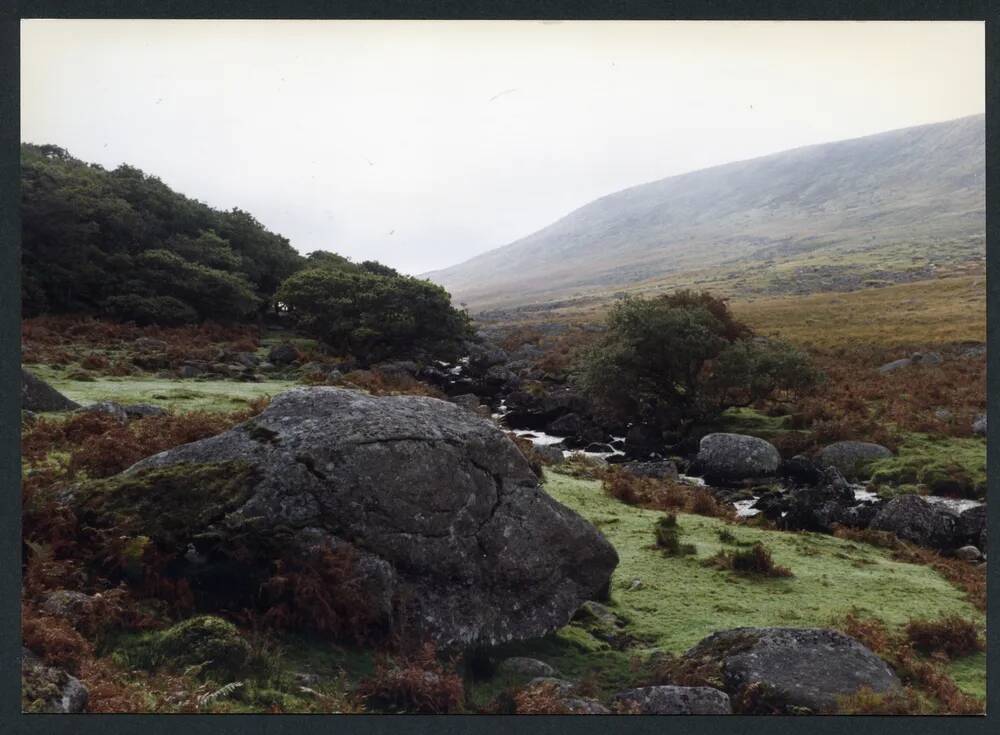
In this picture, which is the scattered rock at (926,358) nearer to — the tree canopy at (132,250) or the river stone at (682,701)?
the river stone at (682,701)

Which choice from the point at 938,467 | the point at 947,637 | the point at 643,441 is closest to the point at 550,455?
the point at 643,441

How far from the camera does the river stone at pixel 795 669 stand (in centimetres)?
566

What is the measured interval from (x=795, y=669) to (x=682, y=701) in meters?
1.06

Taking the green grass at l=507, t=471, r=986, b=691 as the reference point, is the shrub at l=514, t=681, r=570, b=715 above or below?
above

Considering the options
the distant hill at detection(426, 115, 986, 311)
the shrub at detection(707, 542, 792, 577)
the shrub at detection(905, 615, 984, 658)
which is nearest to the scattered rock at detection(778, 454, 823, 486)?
the shrub at detection(707, 542, 792, 577)

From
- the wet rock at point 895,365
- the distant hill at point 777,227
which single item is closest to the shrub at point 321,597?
the wet rock at point 895,365

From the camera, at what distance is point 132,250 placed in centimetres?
2769

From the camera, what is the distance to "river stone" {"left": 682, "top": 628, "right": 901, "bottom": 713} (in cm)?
566

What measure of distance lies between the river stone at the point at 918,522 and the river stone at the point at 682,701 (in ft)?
28.3

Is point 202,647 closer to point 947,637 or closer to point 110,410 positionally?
point 110,410

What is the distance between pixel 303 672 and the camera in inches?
215

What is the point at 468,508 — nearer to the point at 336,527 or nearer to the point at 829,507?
the point at 336,527

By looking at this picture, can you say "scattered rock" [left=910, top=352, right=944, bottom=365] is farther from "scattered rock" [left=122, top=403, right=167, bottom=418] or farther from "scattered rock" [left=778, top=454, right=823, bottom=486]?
"scattered rock" [left=122, top=403, right=167, bottom=418]

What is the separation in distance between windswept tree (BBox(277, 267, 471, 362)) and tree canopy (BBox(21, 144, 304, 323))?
4.43m
